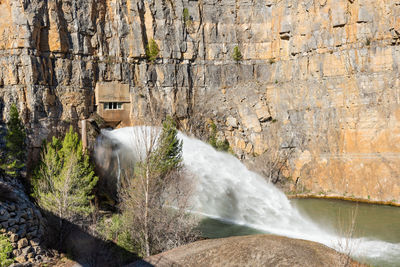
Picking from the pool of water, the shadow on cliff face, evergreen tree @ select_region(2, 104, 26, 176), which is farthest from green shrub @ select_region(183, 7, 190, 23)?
the shadow on cliff face

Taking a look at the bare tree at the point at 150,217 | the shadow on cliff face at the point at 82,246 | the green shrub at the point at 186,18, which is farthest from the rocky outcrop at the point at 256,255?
the green shrub at the point at 186,18

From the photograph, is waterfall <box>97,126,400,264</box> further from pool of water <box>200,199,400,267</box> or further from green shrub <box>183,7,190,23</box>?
green shrub <box>183,7,190,23</box>

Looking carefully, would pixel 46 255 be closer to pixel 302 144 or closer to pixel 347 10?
pixel 302 144

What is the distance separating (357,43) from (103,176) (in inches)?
1239

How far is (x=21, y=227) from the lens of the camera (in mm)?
13383

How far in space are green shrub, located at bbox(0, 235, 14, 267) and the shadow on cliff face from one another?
215 centimetres

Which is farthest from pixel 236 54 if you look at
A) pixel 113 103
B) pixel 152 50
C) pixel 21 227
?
pixel 21 227

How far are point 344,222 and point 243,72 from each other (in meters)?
25.1

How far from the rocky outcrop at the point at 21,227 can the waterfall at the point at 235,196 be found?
33.0ft

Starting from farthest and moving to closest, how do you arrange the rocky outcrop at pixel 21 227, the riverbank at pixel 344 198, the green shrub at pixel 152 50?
the green shrub at pixel 152 50 → the riverbank at pixel 344 198 → the rocky outcrop at pixel 21 227

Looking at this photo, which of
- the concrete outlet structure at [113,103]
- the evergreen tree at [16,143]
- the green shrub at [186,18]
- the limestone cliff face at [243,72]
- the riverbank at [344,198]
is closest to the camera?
the evergreen tree at [16,143]

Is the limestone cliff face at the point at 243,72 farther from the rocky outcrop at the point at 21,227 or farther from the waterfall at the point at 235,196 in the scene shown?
the rocky outcrop at the point at 21,227

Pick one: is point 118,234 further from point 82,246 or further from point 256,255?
point 256,255

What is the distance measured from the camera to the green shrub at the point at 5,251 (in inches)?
471
